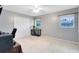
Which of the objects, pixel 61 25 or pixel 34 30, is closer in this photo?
pixel 61 25

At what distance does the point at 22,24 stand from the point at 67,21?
12.8ft

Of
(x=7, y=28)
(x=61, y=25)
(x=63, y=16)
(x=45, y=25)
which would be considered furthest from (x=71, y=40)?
(x=7, y=28)

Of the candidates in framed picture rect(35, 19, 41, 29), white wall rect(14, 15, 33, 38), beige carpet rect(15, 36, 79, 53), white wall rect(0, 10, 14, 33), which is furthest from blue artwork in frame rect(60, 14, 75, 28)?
white wall rect(0, 10, 14, 33)

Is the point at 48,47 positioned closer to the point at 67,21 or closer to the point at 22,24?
the point at 67,21

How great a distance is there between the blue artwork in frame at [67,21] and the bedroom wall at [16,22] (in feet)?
11.3

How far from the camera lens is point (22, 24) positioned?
21.7ft

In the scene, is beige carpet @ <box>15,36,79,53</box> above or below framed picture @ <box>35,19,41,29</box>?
below

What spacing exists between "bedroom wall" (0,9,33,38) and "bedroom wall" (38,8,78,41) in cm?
158

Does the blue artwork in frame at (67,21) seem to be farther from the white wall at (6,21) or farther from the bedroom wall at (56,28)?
the white wall at (6,21)

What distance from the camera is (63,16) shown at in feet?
17.3

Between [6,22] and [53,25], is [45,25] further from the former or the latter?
[6,22]

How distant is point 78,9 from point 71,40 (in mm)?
2045

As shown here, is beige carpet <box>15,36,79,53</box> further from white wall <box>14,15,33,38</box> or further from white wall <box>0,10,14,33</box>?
white wall <box>14,15,33,38</box>

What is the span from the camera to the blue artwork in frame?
15.7 ft
